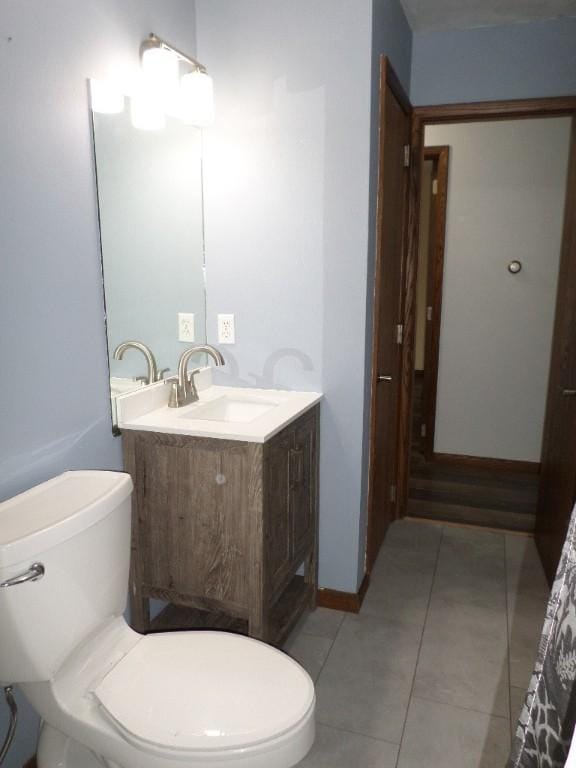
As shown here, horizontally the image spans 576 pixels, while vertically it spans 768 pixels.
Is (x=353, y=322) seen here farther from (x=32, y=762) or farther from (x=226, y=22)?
(x=32, y=762)

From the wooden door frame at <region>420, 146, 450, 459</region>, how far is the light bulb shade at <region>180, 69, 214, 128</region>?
83.9 inches

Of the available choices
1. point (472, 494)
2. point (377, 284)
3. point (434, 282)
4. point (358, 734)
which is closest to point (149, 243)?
point (377, 284)

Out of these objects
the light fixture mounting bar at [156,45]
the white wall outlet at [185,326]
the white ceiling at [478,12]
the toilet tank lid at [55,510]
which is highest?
the white ceiling at [478,12]

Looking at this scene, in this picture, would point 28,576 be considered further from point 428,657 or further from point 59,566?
point 428,657

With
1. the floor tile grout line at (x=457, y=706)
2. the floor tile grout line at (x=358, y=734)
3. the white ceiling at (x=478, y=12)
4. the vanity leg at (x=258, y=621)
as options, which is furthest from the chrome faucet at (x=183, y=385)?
the white ceiling at (x=478, y=12)

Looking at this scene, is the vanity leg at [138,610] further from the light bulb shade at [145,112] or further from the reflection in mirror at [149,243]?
the light bulb shade at [145,112]

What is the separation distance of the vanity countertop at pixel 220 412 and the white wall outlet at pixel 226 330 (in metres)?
0.19

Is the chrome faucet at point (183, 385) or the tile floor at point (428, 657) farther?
the chrome faucet at point (183, 385)

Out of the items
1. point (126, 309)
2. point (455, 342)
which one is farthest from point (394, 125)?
point (455, 342)

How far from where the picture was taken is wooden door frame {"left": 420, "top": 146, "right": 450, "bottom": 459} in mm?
3744

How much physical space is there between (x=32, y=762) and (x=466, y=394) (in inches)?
125

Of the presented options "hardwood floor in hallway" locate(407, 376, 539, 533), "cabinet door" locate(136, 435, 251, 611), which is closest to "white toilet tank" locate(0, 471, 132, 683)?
"cabinet door" locate(136, 435, 251, 611)

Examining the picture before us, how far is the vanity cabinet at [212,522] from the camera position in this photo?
1.75 meters

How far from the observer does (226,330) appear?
230cm
